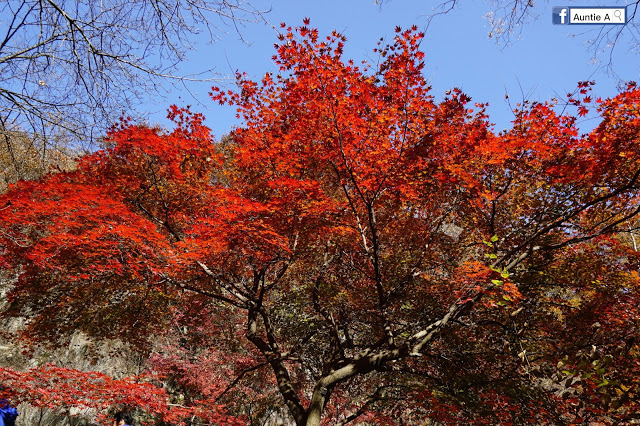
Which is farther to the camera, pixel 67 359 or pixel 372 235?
pixel 67 359

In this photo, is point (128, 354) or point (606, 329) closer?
point (606, 329)

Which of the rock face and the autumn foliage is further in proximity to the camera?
the rock face

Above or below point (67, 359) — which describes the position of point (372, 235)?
above

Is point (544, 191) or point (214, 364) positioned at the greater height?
point (544, 191)

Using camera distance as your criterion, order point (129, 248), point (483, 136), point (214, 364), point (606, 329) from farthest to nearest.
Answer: point (214, 364) → point (483, 136) → point (129, 248) → point (606, 329)

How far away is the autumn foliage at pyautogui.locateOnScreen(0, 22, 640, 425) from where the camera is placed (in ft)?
22.2

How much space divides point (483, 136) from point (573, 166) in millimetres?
2100

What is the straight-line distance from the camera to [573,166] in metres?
7.62

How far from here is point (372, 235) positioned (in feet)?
22.1

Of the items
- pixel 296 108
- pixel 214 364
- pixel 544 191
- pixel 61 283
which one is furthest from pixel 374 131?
pixel 214 364

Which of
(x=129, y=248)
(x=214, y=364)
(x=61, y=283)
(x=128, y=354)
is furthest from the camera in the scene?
(x=128, y=354)

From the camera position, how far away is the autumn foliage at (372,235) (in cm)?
677

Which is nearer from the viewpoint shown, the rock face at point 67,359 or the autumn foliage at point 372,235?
the autumn foliage at point 372,235

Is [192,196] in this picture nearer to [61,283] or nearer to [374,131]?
[61,283]
